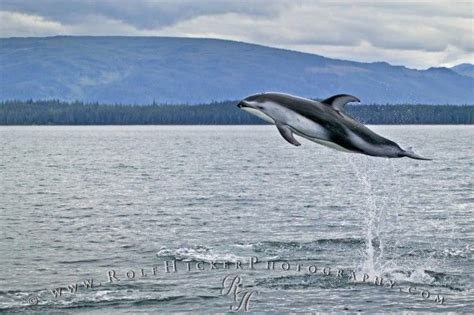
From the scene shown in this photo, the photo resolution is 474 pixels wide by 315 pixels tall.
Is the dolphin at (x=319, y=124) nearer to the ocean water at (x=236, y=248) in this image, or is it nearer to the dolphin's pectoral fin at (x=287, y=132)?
the dolphin's pectoral fin at (x=287, y=132)

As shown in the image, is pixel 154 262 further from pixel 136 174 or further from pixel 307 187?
pixel 136 174

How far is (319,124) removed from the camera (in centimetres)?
824

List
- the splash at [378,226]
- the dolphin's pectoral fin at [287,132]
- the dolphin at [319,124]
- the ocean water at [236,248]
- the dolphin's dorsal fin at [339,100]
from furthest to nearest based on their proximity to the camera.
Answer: the splash at [378,226], the ocean water at [236,248], the dolphin's dorsal fin at [339,100], the dolphin's pectoral fin at [287,132], the dolphin at [319,124]

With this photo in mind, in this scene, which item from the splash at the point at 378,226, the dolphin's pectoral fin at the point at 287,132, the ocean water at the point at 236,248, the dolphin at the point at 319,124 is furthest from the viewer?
the splash at the point at 378,226

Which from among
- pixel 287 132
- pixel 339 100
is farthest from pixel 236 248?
pixel 287 132

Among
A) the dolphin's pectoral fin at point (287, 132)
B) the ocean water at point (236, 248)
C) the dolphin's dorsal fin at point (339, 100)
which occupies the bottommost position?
the ocean water at point (236, 248)

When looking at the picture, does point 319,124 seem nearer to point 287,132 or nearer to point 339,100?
point 287,132

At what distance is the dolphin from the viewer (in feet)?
26.3

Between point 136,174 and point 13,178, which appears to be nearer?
point 13,178

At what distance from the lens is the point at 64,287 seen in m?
33.4

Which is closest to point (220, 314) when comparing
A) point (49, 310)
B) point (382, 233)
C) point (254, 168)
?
point (49, 310)

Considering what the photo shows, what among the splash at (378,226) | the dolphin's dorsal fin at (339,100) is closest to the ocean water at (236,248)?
the splash at (378,226)

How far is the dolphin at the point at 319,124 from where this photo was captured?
8008mm

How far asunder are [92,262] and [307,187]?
140 feet
